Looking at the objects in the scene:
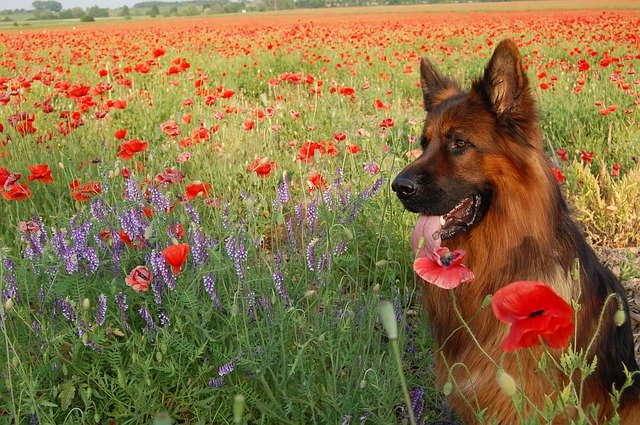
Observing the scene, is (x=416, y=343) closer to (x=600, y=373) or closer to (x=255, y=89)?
(x=600, y=373)

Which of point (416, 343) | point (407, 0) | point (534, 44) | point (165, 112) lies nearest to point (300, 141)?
point (165, 112)

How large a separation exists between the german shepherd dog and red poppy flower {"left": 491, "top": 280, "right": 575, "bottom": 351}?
4.15 feet

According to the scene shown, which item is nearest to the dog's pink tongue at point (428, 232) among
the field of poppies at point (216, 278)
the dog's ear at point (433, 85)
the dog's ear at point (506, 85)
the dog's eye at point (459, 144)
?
the field of poppies at point (216, 278)

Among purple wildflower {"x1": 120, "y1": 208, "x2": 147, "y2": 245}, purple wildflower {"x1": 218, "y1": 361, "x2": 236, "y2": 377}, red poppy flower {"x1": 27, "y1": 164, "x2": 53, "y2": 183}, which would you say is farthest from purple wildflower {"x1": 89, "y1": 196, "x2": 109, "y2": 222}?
purple wildflower {"x1": 218, "y1": 361, "x2": 236, "y2": 377}

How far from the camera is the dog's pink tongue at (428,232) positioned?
98.6 inches

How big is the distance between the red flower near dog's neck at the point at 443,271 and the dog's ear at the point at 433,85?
153cm

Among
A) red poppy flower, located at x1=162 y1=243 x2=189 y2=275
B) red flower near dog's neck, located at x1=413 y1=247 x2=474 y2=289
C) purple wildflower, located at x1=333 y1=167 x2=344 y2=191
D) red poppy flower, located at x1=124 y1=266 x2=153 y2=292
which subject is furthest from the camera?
purple wildflower, located at x1=333 y1=167 x2=344 y2=191

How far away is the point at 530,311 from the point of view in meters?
1.11

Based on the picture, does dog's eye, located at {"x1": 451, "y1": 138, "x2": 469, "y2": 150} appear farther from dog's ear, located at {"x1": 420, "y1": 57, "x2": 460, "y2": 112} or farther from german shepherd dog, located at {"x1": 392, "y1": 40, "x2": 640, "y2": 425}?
dog's ear, located at {"x1": 420, "y1": 57, "x2": 460, "y2": 112}

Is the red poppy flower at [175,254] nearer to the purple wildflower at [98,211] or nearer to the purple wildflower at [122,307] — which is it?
the purple wildflower at [122,307]

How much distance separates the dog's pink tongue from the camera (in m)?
2.50

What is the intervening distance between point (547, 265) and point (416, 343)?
1.02 meters

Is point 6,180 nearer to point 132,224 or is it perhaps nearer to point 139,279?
point 132,224

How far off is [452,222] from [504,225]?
0.68 ft
